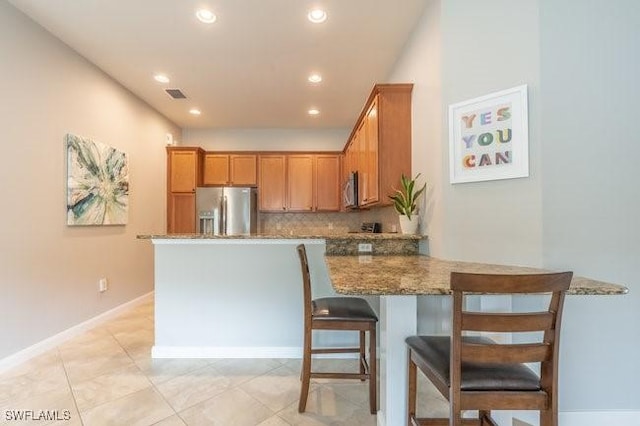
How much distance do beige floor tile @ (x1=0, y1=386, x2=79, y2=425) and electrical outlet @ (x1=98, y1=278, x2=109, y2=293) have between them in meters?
1.65

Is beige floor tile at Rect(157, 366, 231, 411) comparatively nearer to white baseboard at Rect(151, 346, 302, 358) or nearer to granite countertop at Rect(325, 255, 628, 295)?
white baseboard at Rect(151, 346, 302, 358)

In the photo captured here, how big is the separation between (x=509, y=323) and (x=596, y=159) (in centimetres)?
126

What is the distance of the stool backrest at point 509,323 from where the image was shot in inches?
40.5

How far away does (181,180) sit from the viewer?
5273 millimetres

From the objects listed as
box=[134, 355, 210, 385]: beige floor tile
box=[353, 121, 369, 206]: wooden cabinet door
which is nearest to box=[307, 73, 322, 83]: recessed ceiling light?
box=[353, 121, 369, 206]: wooden cabinet door

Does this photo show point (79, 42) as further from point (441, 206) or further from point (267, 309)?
point (441, 206)

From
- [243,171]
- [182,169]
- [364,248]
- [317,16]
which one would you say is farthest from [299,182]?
[364,248]

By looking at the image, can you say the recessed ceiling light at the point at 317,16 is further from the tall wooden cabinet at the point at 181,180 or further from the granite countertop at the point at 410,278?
the tall wooden cabinet at the point at 181,180

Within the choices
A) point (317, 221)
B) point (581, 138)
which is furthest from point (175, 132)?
point (581, 138)

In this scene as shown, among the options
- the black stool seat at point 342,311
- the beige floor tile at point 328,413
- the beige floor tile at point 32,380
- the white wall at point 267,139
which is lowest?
the beige floor tile at point 328,413

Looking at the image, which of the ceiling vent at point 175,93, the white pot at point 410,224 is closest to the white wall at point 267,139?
the ceiling vent at point 175,93

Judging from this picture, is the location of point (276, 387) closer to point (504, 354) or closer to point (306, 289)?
point (306, 289)

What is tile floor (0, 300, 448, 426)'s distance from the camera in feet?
6.05

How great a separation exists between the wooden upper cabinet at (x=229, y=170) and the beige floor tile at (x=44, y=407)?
13.0 ft
